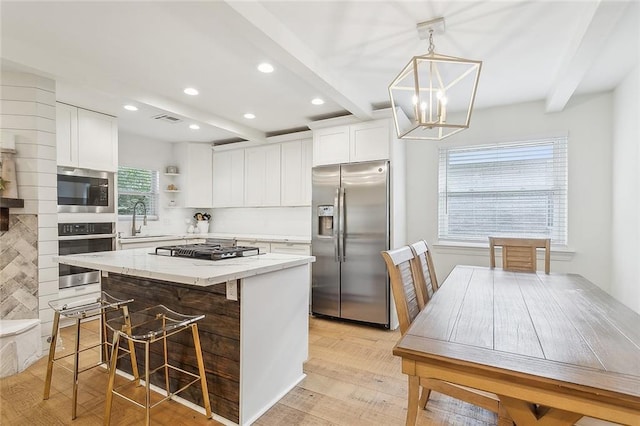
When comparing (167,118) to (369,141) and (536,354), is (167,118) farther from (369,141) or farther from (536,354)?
(536,354)

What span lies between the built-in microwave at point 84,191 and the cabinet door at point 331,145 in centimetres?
256

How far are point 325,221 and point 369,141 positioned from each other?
1.09m

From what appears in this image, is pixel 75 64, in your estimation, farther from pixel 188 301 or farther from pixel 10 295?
pixel 188 301

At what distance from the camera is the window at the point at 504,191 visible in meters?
3.37

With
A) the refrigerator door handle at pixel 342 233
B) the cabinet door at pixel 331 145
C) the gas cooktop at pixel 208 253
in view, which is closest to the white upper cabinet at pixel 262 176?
the cabinet door at pixel 331 145

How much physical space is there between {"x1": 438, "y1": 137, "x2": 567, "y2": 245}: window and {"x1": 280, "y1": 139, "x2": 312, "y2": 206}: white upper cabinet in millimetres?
1769

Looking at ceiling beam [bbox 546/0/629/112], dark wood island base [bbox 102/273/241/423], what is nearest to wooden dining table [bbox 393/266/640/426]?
dark wood island base [bbox 102/273/241/423]

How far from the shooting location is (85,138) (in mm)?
3588

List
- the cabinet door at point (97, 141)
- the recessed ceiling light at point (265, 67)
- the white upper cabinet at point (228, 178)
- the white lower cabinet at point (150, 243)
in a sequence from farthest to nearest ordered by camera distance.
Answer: the white upper cabinet at point (228, 178)
the white lower cabinet at point (150, 243)
the cabinet door at point (97, 141)
the recessed ceiling light at point (265, 67)

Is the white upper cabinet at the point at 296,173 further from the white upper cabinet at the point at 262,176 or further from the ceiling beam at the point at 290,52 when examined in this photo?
the ceiling beam at the point at 290,52

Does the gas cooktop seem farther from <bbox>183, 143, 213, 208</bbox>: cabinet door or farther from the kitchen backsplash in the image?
<bbox>183, 143, 213, 208</bbox>: cabinet door

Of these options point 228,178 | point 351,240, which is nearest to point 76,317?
point 351,240

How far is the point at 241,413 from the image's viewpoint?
5.88 ft

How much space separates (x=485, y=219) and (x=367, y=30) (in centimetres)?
265
